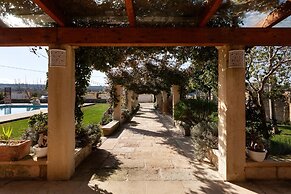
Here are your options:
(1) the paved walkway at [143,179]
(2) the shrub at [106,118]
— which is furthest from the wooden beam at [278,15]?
(2) the shrub at [106,118]

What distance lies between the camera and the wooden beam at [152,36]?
14.7 feet

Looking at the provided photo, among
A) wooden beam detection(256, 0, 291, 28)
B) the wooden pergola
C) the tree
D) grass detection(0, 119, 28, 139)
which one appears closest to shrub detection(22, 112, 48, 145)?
the wooden pergola

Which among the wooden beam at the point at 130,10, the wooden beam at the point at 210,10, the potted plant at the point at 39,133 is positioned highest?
the wooden beam at the point at 210,10

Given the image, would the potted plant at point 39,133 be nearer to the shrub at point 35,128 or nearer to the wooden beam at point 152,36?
the shrub at point 35,128

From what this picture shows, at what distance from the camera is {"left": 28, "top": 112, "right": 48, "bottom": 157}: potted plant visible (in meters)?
4.70

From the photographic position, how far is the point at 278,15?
4.08 metres

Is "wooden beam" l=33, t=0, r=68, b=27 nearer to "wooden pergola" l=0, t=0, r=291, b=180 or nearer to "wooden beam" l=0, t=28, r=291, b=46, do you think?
"wooden pergola" l=0, t=0, r=291, b=180

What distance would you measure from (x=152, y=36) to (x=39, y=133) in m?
2.99

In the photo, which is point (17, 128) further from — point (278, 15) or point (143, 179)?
point (278, 15)

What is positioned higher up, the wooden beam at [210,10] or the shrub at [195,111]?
the wooden beam at [210,10]

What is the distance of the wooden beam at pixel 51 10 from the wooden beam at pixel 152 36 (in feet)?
0.61

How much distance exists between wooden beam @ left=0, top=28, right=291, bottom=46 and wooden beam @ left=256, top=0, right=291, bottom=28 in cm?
14

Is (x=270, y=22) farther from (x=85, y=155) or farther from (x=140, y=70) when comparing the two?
(x=140, y=70)

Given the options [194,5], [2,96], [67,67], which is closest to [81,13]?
[67,67]
